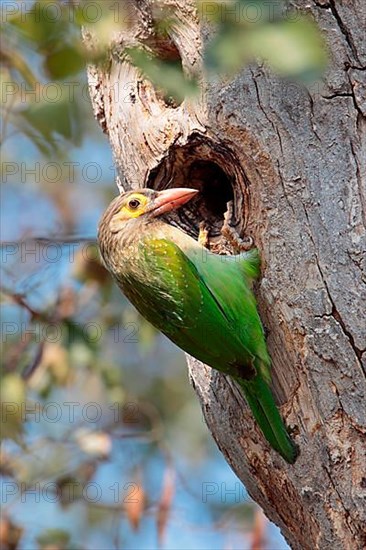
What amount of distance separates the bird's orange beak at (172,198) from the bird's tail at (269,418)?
78cm

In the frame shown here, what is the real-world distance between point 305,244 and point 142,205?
81 cm

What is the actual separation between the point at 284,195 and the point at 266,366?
2.13 ft

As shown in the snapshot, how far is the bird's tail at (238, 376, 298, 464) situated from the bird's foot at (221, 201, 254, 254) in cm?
52

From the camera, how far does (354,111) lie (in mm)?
3791

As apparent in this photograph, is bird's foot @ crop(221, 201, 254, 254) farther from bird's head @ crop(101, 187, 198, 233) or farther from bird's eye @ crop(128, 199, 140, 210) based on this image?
bird's eye @ crop(128, 199, 140, 210)

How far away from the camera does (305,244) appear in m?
3.75

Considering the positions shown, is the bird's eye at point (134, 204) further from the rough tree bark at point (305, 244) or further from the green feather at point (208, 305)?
the rough tree bark at point (305, 244)

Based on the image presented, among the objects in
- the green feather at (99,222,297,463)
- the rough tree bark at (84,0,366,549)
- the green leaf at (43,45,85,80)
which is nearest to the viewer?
the green leaf at (43,45,85,80)

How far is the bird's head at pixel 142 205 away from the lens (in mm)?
4098

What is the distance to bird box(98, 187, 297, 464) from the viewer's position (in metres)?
3.81

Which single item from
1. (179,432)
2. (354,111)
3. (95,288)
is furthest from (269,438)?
(179,432)

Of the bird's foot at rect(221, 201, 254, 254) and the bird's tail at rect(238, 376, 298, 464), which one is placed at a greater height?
the bird's foot at rect(221, 201, 254, 254)

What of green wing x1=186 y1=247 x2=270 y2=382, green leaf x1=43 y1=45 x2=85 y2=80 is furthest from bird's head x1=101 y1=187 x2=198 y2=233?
green leaf x1=43 y1=45 x2=85 y2=80

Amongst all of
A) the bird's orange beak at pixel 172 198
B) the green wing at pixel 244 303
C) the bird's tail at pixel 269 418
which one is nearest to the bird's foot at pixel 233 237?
the green wing at pixel 244 303
